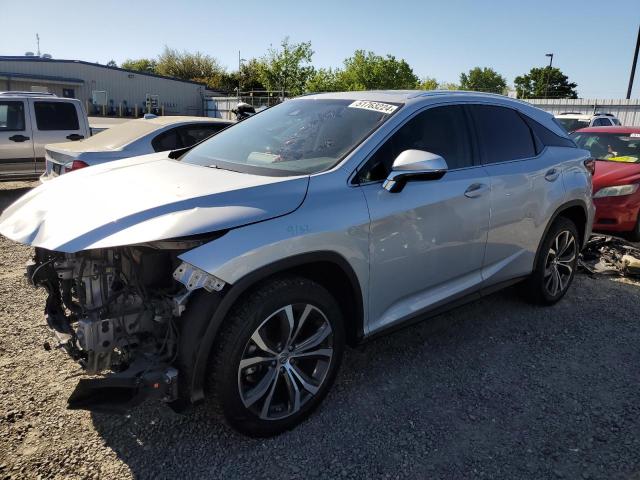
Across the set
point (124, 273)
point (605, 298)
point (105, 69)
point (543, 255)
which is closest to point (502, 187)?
point (543, 255)

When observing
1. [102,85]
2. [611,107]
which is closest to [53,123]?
[611,107]

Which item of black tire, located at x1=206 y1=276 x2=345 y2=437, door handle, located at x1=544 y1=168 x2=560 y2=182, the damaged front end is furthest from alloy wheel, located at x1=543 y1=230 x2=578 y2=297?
the damaged front end

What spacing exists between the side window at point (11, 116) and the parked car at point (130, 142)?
10.7 ft

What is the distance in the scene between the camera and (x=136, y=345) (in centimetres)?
248

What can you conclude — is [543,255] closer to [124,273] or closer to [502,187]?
[502,187]

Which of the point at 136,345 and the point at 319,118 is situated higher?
the point at 319,118

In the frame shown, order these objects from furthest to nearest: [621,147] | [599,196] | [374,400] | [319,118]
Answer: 1. [621,147]
2. [599,196]
3. [319,118]
4. [374,400]

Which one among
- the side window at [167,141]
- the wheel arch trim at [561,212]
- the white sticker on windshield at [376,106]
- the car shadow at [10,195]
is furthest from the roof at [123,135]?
the wheel arch trim at [561,212]

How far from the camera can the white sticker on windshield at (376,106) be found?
127 inches

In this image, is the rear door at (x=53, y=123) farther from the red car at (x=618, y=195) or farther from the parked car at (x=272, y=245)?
the red car at (x=618, y=195)

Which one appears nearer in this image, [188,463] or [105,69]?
[188,463]

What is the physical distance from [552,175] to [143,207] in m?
3.35

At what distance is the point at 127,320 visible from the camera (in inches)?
95.8

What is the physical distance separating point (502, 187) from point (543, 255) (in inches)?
40.0
